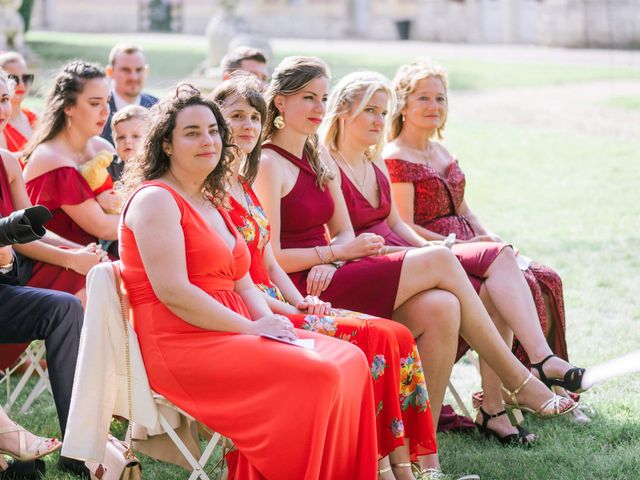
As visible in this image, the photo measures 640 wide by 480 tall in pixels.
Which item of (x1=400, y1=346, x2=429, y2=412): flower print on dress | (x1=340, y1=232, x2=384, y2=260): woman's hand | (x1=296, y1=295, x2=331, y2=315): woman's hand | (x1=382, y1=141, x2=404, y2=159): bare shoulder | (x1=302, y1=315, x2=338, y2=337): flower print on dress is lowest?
(x1=400, y1=346, x2=429, y2=412): flower print on dress

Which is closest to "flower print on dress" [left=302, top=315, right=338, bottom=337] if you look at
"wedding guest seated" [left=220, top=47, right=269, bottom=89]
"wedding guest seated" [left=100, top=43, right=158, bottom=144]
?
"wedding guest seated" [left=220, top=47, right=269, bottom=89]

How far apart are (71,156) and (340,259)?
1455 mm

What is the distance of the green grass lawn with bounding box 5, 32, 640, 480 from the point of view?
4.53 metres

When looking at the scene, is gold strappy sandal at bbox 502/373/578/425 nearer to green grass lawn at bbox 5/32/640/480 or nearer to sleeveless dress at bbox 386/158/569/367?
green grass lawn at bbox 5/32/640/480

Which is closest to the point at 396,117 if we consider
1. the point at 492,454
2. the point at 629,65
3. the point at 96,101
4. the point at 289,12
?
the point at 96,101

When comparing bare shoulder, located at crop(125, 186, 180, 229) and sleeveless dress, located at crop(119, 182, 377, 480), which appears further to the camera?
bare shoulder, located at crop(125, 186, 180, 229)

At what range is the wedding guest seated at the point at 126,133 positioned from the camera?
5.54m

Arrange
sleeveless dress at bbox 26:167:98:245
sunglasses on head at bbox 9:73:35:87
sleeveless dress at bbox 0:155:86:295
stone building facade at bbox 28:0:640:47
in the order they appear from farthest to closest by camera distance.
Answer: stone building facade at bbox 28:0:640:47 → sunglasses on head at bbox 9:73:35:87 → sleeveless dress at bbox 26:167:98:245 → sleeveless dress at bbox 0:155:86:295

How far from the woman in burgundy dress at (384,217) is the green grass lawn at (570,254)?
0.36m

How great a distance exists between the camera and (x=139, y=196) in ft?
12.0

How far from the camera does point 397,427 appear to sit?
3967mm

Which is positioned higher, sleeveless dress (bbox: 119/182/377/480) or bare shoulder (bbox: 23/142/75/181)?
bare shoulder (bbox: 23/142/75/181)

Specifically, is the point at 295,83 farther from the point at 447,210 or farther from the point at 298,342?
the point at 298,342

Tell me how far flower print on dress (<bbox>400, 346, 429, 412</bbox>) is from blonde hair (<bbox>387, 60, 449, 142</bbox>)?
1.92 m
